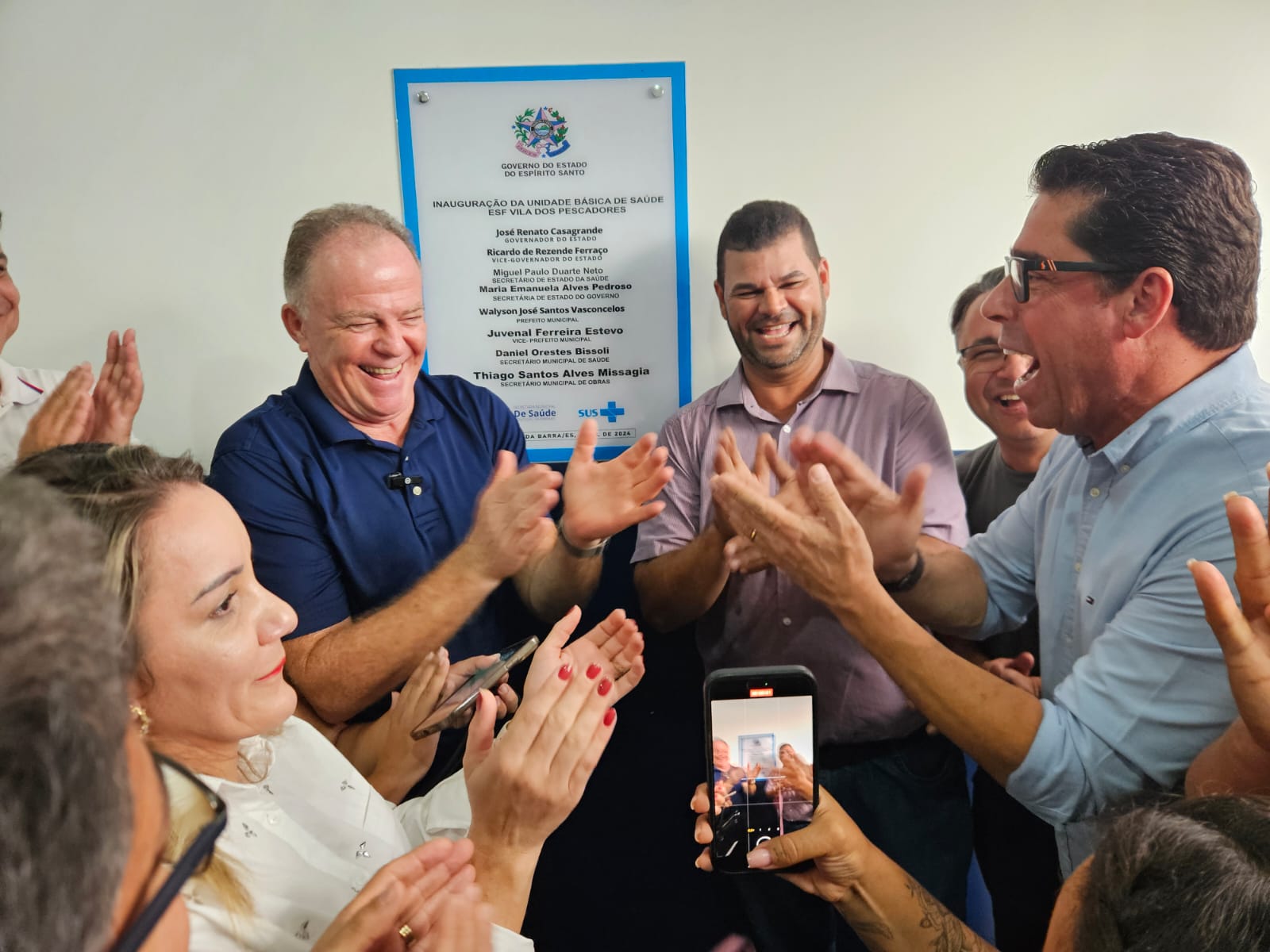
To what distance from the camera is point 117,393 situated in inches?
71.2

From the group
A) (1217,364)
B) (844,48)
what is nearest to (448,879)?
(1217,364)

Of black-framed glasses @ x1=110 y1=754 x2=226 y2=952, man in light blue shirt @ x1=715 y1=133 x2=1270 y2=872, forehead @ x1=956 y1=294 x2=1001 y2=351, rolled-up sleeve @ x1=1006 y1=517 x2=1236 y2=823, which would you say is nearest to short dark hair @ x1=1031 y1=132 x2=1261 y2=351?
man in light blue shirt @ x1=715 y1=133 x2=1270 y2=872

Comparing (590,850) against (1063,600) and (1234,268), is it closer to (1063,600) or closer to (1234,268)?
(1063,600)

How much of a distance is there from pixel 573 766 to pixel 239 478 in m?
0.91

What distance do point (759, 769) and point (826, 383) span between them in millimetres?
986

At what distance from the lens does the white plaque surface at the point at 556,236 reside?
192 cm

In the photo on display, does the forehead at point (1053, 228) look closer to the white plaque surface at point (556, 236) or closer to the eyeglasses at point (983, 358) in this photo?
the eyeglasses at point (983, 358)

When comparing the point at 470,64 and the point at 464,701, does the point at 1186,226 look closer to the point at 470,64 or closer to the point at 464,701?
the point at 464,701

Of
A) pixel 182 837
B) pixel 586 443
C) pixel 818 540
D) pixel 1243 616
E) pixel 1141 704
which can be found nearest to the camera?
pixel 182 837

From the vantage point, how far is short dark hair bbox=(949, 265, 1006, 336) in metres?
1.94

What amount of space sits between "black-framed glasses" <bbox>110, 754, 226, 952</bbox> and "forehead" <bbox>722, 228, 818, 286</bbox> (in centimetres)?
151

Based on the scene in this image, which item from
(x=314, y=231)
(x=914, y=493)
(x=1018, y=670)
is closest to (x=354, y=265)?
(x=314, y=231)

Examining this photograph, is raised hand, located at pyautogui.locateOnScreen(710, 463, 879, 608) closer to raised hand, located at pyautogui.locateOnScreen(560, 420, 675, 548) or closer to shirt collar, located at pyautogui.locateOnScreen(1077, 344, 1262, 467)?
raised hand, located at pyautogui.locateOnScreen(560, 420, 675, 548)

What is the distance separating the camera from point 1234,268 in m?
1.25
